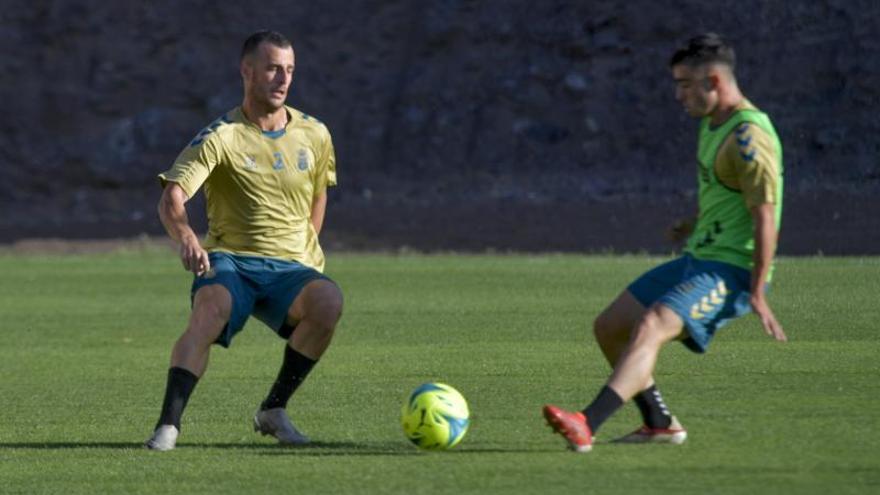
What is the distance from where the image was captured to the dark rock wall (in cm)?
3534

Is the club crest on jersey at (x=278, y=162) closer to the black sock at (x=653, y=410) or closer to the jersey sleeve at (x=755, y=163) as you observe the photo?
the black sock at (x=653, y=410)

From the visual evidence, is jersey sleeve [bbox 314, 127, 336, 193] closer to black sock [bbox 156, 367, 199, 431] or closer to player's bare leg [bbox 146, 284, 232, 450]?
player's bare leg [bbox 146, 284, 232, 450]

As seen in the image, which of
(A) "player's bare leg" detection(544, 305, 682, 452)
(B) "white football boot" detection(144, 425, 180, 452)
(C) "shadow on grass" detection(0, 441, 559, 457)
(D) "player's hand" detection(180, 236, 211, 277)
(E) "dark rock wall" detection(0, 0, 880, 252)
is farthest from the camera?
(E) "dark rock wall" detection(0, 0, 880, 252)

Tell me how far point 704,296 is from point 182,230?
8.37 feet

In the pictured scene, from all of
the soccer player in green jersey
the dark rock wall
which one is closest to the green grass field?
the soccer player in green jersey

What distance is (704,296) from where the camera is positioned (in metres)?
8.39

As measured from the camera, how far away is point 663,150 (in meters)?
36.0

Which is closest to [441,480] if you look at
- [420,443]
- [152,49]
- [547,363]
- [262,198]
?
[420,443]

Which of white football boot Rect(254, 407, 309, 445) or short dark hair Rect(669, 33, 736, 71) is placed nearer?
short dark hair Rect(669, 33, 736, 71)

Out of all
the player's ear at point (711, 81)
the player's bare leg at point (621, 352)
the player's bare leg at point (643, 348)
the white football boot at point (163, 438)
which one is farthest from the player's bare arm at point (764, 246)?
the white football boot at point (163, 438)

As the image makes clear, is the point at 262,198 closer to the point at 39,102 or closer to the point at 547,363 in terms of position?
the point at 547,363

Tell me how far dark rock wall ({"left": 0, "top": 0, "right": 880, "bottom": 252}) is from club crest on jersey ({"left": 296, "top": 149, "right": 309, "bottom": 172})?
2342 centimetres

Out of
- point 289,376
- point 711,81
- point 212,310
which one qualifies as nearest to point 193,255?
point 212,310

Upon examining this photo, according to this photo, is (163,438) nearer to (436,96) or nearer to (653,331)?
(653,331)
